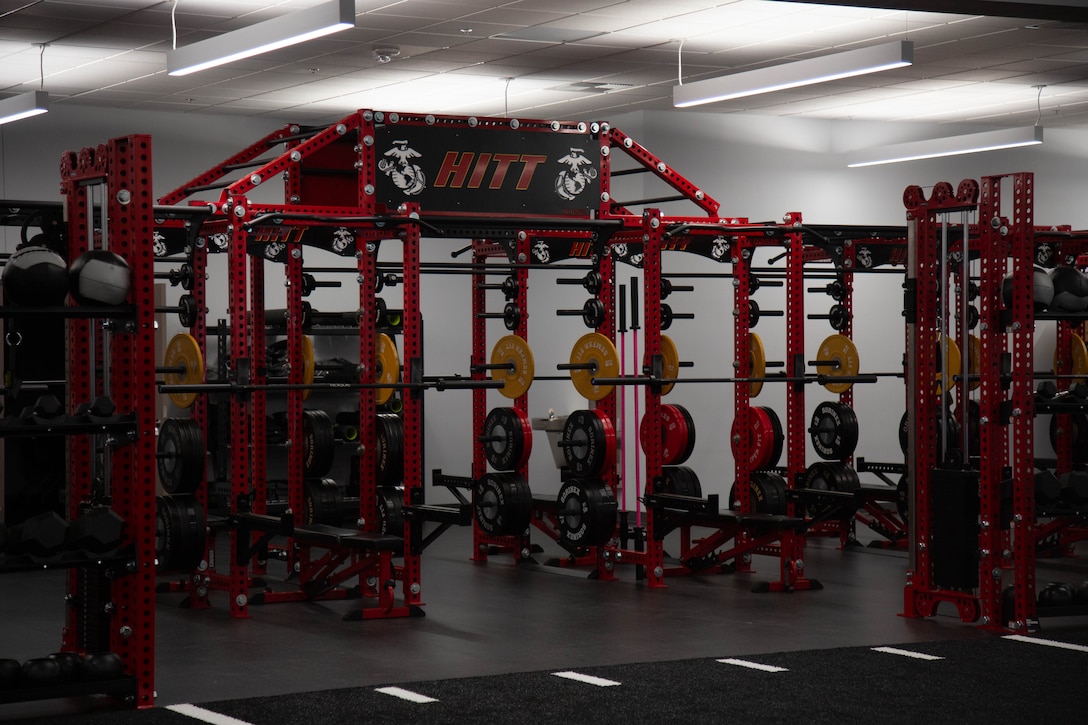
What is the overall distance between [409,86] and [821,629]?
6.30 m

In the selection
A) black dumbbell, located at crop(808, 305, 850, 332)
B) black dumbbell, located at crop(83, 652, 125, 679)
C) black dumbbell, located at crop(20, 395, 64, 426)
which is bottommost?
black dumbbell, located at crop(83, 652, 125, 679)

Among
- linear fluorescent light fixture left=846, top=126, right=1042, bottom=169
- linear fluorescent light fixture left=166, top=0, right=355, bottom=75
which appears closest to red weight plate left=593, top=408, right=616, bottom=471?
linear fluorescent light fixture left=166, top=0, right=355, bottom=75

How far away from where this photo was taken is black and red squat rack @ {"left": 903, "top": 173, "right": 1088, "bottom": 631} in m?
7.60

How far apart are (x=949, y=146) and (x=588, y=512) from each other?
5941mm

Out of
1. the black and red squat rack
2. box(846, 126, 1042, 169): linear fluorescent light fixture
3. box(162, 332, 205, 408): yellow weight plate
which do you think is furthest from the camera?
box(846, 126, 1042, 169): linear fluorescent light fixture

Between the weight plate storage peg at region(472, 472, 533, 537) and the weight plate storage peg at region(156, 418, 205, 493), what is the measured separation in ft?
6.29

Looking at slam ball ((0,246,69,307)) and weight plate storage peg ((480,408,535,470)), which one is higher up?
slam ball ((0,246,69,307))

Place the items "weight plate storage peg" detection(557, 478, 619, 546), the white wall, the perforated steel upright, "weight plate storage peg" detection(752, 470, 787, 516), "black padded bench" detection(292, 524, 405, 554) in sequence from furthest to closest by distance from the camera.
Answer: the white wall, "weight plate storage peg" detection(752, 470, 787, 516), "weight plate storage peg" detection(557, 478, 619, 546), "black padded bench" detection(292, 524, 405, 554), the perforated steel upright

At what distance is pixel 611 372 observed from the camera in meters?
9.28

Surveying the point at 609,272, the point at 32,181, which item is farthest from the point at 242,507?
the point at 32,181

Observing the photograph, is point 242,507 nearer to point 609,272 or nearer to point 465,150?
Answer: point 465,150

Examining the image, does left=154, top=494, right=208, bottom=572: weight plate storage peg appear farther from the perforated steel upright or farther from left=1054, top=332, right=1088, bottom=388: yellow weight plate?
left=1054, top=332, right=1088, bottom=388: yellow weight plate

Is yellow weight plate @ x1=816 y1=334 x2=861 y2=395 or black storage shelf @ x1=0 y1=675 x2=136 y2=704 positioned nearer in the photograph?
black storage shelf @ x1=0 y1=675 x2=136 y2=704

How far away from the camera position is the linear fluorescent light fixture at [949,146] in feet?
41.7
